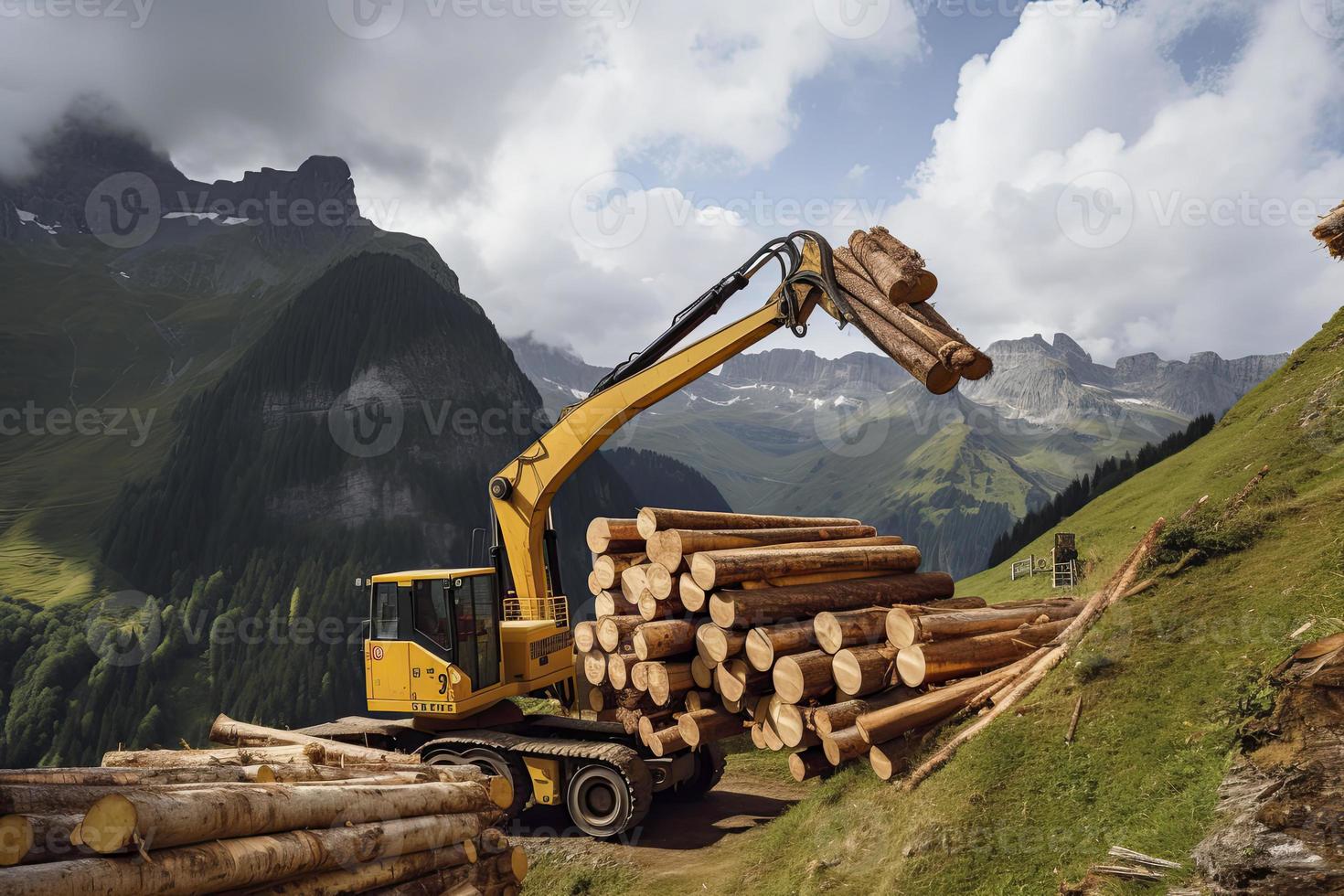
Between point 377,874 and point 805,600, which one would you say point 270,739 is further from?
point 805,600

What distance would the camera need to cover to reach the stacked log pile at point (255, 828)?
14.4 ft

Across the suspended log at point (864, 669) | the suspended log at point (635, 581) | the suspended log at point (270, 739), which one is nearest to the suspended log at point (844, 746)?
the suspended log at point (864, 669)

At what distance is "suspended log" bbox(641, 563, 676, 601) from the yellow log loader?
7.95 feet

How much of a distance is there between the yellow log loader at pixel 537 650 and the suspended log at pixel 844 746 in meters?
3.20

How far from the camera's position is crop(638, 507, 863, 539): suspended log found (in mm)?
12891

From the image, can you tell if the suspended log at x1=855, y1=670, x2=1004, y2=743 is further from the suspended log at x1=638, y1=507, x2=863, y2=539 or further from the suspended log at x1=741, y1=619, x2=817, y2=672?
the suspended log at x1=638, y1=507, x2=863, y2=539

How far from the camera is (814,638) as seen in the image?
38.4 ft

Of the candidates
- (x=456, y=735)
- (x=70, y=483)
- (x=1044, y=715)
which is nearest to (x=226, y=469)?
(x=70, y=483)

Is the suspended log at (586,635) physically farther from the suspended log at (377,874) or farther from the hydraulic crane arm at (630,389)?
the suspended log at (377,874)

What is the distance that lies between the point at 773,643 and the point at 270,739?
26.0ft

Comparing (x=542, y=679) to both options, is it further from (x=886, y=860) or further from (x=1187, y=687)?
(x=1187, y=687)

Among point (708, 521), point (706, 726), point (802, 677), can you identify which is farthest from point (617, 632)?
point (802, 677)

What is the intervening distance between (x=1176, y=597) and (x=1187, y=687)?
173cm

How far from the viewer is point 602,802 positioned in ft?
40.1
